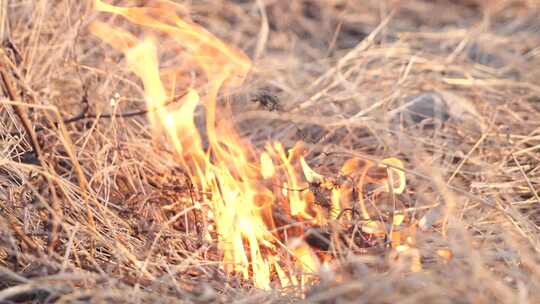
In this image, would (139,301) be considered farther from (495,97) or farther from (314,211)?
(495,97)

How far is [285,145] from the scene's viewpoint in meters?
2.61

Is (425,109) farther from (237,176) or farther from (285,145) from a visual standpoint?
(237,176)

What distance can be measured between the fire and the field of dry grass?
7cm

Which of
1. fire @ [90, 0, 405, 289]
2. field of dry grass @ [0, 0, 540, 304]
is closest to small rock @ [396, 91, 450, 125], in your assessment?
field of dry grass @ [0, 0, 540, 304]

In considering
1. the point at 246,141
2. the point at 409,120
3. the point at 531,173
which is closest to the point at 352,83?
the point at 409,120

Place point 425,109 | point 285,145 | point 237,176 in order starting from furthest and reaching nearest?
point 425,109
point 285,145
point 237,176

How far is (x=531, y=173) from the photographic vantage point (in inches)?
91.4

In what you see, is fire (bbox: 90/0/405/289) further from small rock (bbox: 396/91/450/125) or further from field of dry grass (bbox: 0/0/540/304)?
small rock (bbox: 396/91/450/125)

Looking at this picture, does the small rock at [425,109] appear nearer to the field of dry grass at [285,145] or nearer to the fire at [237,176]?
the field of dry grass at [285,145]

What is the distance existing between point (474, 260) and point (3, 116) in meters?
1.60

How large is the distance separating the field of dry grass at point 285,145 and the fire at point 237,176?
7 centimetres

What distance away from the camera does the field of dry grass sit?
1.56 m

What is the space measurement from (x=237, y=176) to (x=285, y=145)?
463 mm

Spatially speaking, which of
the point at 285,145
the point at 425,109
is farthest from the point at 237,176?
the point at 425,109
